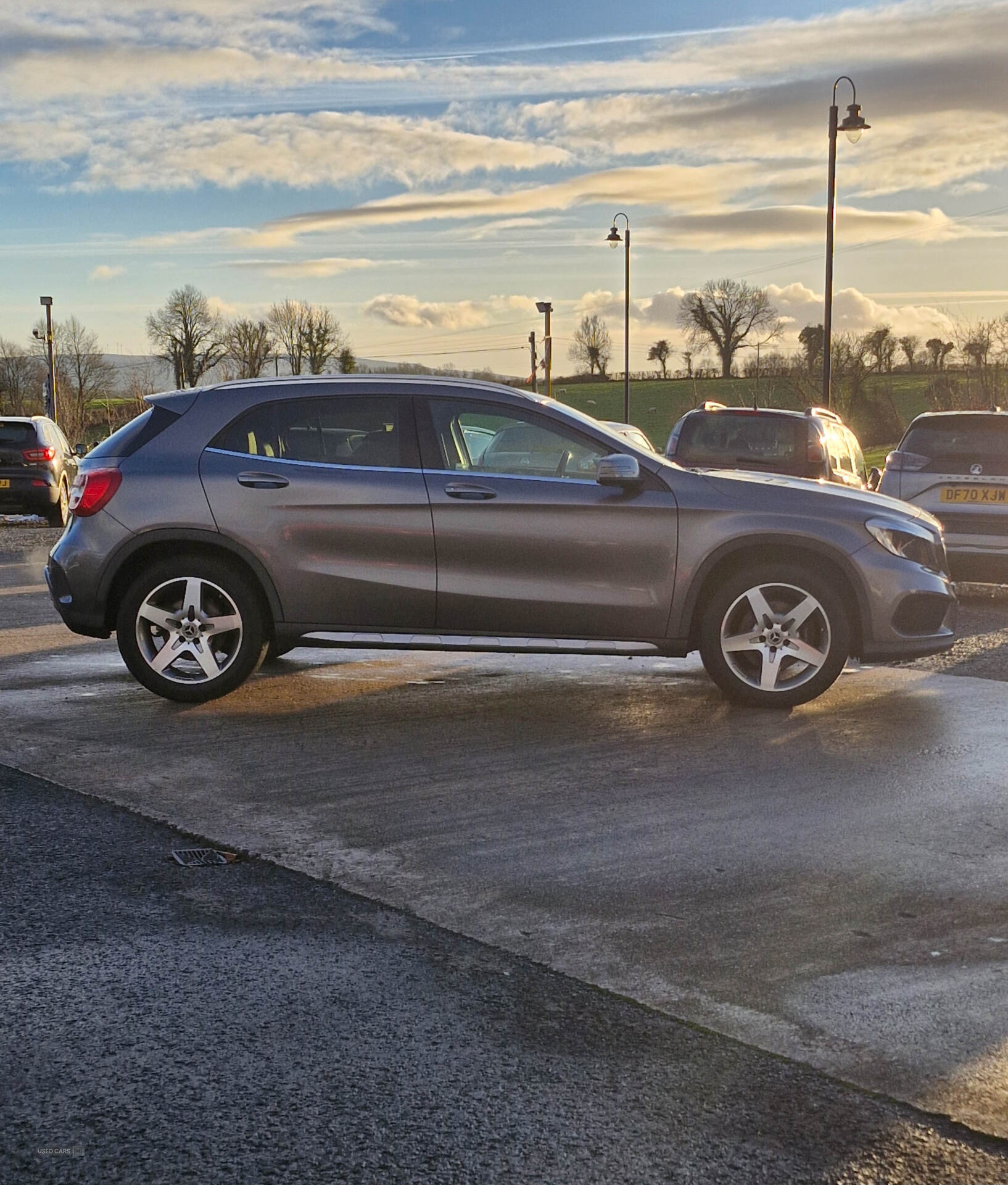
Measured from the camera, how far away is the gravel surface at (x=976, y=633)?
364 inches

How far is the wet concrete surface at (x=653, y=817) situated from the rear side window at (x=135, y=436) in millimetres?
1376

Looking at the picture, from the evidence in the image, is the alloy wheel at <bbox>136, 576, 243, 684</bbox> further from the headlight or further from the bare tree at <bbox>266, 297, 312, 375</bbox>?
the bare tree at <bbox>266, 297, 312, 375</bbox>

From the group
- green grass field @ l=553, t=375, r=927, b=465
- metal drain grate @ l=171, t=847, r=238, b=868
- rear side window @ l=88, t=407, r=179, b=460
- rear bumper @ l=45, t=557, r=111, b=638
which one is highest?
green grass field @ l=553, t=375, r=927, b=465

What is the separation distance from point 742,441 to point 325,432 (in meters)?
7.19

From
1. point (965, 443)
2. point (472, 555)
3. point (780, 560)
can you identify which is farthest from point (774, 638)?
point (965, 443)

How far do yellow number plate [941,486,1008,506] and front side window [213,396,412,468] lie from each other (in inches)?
296

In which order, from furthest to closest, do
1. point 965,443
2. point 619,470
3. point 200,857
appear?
point 965,443
point 619,470
point 200,857

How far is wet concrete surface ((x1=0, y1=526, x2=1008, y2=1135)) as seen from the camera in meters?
3.79

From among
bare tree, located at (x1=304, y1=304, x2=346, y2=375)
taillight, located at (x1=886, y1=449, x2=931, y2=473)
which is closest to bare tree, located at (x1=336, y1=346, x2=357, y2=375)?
bare tree, located at (x1=304, y1=304, x2=346, y2=375)

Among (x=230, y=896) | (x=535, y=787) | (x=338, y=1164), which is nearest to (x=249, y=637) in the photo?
(x=535, y=787)

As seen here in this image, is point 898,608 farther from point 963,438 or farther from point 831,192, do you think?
point 831,192

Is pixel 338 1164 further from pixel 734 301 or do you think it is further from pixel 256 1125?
pixel 734 301

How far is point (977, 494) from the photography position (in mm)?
13523

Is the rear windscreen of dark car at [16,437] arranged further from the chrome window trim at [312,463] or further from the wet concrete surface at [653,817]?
the chrome window trim at [312,463]
